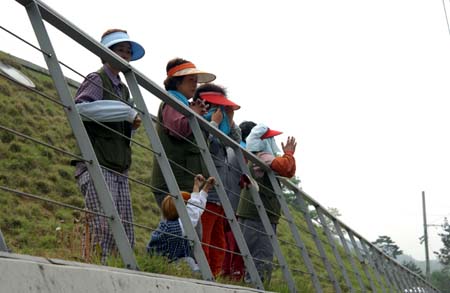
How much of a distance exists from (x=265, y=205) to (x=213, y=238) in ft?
4.36

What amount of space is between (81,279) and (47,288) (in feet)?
0.78

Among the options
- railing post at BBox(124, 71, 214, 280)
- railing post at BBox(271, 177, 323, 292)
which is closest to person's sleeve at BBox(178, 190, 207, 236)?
railing post at BBox(124, 71, 214, 280)

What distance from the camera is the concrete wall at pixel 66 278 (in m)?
2.83

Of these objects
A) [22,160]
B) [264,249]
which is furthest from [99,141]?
[22,160]

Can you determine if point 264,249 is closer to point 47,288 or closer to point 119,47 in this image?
point 119,47

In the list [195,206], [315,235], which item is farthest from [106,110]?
[315,235]

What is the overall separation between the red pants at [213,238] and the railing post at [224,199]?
232 mm

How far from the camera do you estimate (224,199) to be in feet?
19.3

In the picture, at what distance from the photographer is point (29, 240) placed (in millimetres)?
7750

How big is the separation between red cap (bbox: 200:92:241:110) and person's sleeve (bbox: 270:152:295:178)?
65 cm

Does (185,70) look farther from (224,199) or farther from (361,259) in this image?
(361,259)

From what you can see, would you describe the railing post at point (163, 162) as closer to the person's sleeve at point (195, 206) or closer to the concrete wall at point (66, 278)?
the person's sleeve at point (195, 206)

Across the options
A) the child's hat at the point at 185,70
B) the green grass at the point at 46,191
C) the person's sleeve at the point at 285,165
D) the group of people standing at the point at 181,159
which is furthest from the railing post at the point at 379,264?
the child's hat at the point at 185,70

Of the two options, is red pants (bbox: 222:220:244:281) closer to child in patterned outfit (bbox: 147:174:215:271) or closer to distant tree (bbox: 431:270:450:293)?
child in patterned outfit (bbox: 147:174:215:271)
